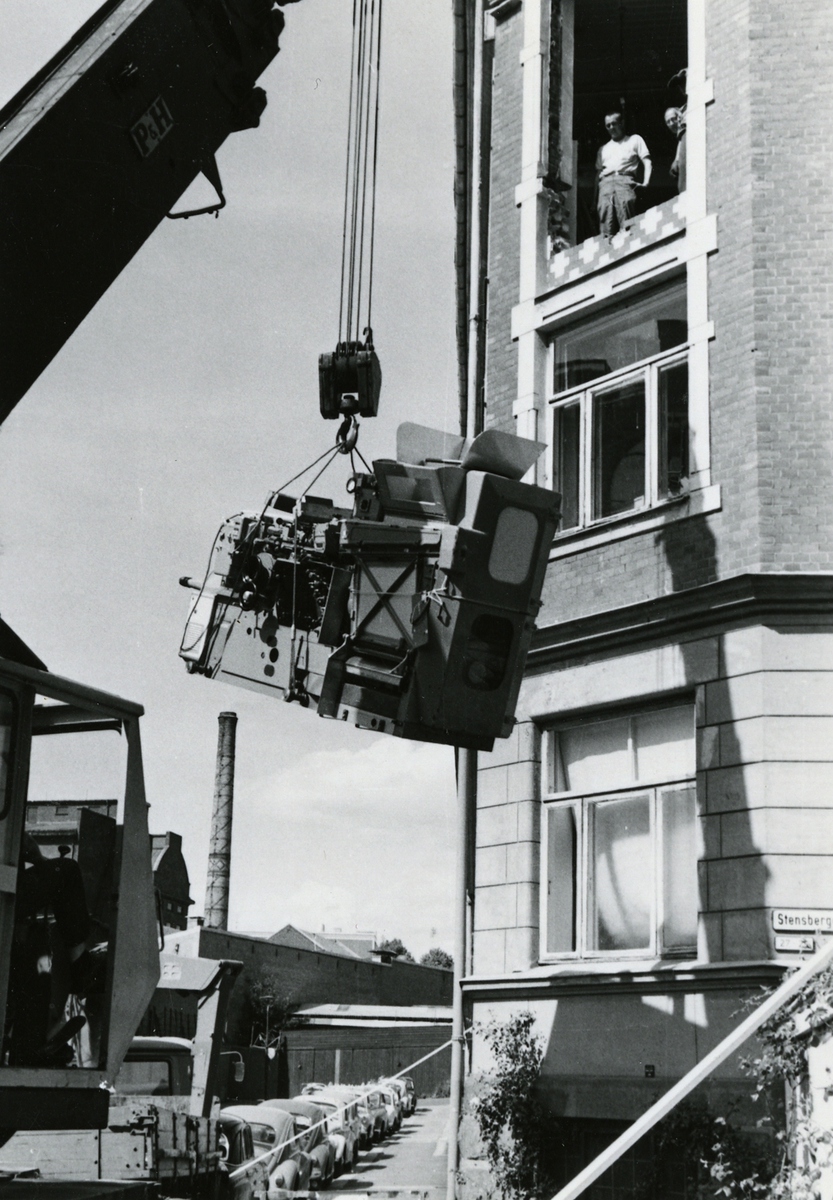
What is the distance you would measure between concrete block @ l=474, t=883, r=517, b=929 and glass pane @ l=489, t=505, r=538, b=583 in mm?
4368

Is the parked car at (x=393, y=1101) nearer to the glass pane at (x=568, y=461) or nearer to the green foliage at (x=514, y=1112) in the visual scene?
the green foliage at (x=514, y=1112)

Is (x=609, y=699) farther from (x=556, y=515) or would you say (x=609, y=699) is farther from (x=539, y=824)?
(x=556, y=515)

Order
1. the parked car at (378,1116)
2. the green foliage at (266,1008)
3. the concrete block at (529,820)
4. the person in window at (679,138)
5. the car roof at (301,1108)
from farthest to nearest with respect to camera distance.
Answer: the green foliage at (266,1008), the parked car at (378,1116), the car roof at (301,1108), the person in window at (679,138), the concrete block at (529,820)

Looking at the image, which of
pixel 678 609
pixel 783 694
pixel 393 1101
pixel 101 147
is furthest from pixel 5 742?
pixel 393 1101

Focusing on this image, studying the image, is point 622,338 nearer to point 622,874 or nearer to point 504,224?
point 504,224

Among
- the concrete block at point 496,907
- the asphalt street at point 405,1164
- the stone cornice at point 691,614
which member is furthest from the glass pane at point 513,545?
the asphalt street at point 405,1164

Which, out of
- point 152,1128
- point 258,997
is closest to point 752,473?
point 152,1128

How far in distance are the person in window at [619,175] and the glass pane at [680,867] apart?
18.6ft

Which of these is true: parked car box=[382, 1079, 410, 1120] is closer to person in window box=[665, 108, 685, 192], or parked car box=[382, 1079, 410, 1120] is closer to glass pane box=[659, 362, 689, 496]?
glass pane box=[659, 362, 689, 496]

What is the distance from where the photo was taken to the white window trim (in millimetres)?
11148

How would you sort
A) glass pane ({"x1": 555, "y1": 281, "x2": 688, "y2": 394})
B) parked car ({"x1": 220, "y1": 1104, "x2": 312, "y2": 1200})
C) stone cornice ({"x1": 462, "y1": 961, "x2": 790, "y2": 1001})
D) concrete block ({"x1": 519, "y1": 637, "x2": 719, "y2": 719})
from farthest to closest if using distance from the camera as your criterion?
parked car ({"x1": 220, "y1": 1104, "x2": 312, "y2": 1200})
glass pane ({"x1": 555, "y1": 281, "x2": 688, "y2": 394})
concrete block ({"x1": 519, "y1": 637, "x2": 719, "y2": 719})
stone cornice ({"x1": 462, "y1": 961, "x2": 790, "y2": 1001})

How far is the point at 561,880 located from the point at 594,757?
113 centimetres

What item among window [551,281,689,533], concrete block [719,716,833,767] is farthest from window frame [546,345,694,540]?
concrete block [719,716,833,767]

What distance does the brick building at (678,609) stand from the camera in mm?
10430
